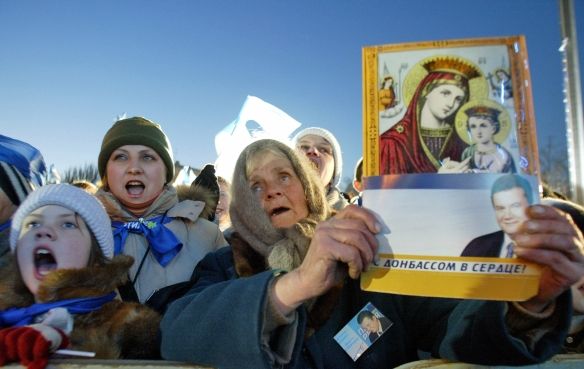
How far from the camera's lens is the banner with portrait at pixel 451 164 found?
1046mm

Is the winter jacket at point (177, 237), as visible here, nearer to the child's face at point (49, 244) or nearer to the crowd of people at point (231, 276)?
the crowd of people at point (231, 276)

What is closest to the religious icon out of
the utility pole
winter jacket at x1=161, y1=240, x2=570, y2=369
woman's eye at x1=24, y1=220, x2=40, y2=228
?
winter jacket at x1=161, y1=240, x2=570, y2=369

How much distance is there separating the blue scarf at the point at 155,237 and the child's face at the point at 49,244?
54 centimetres

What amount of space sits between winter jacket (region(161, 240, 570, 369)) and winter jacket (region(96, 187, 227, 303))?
2.58 feet

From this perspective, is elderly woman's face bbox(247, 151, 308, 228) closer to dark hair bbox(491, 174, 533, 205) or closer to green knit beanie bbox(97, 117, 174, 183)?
green knit beanie bbox(97, 117, 174, 183)

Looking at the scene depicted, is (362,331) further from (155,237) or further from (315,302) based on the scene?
(155,237)

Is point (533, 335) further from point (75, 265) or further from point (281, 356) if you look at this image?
point (75, 265)

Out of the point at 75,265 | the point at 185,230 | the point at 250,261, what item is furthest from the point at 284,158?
the point at 75,265

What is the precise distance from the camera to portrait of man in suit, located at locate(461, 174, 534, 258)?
41.0 inches

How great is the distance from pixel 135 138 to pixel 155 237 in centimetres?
63

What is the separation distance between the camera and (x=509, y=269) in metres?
1.06

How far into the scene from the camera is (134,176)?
2766 mm

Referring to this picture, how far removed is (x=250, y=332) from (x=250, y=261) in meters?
0.69

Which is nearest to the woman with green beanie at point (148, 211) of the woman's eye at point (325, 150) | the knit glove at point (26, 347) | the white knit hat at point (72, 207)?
the white knit hat at point (72, 207)
